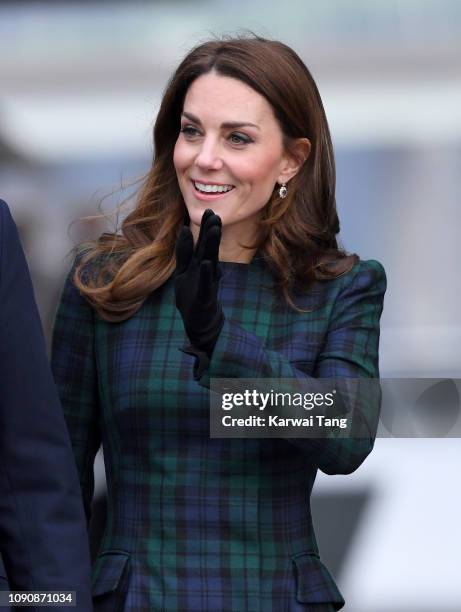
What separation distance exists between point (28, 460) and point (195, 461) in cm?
44

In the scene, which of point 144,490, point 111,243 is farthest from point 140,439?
point 111,243

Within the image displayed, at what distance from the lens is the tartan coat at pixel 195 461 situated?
1840 millimetres

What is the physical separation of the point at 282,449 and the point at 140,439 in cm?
21

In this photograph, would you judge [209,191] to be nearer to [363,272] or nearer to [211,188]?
[211,188]

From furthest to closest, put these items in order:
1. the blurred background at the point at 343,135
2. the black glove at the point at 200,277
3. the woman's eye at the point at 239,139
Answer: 1. the blurred background at the point at 343,135
2. the woman's eye at the point at 239,139
3. the black glove at the point at 200,277

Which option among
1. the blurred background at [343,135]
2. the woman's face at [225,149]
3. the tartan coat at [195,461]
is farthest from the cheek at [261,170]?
the blurred background at [343,135]

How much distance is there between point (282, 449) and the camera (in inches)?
74.0

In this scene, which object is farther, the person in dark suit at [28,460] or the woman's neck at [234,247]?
the woman's neck at [234,247]

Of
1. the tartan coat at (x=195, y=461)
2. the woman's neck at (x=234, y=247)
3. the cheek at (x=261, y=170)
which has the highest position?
the cheek at (x=261, y=170)

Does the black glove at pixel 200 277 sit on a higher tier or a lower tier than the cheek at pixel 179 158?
lower

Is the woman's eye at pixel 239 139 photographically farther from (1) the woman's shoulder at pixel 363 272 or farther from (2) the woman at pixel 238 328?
(1) the woman's shoulder at pixel 363 272

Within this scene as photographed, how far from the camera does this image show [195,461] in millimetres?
1866

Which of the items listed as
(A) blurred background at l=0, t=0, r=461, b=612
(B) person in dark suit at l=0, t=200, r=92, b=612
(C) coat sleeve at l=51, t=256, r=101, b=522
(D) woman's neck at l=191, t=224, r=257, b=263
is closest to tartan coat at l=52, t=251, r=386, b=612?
(C) coat sleeve at l=51, t=256, r=101, b=522

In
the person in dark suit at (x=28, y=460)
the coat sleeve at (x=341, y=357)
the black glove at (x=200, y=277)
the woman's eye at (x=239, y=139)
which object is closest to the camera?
the person in dark suit at (x=28, y=460)
